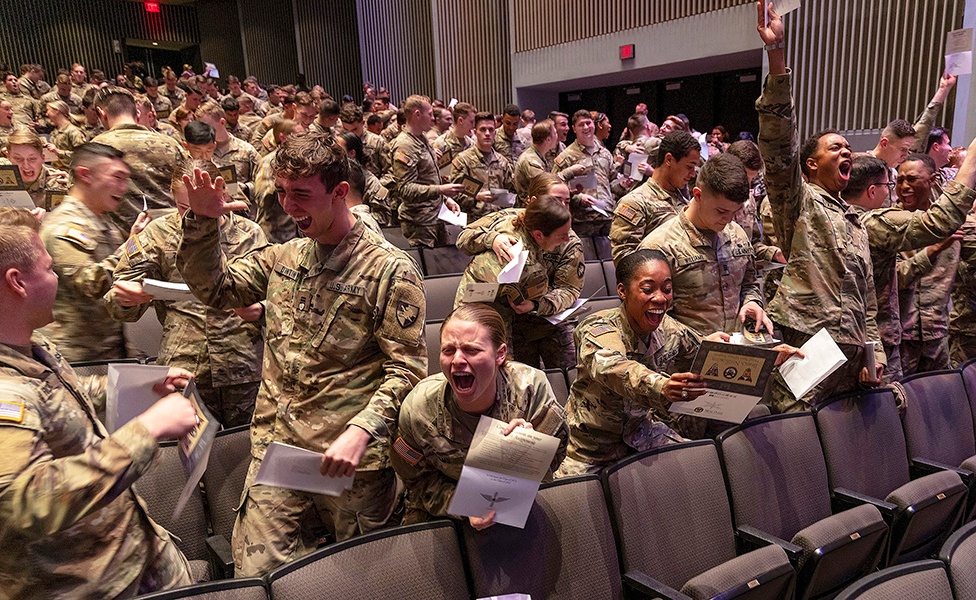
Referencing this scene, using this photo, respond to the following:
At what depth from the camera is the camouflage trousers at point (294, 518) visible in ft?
6.41

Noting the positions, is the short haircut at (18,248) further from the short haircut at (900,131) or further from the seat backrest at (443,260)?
the short haircut at (900,131)

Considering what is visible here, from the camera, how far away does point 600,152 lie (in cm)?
650

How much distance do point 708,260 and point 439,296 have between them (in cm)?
205

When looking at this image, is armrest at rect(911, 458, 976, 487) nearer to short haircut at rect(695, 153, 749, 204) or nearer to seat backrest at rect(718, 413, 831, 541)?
seat backrest at rect(718, 413, 831, 541)

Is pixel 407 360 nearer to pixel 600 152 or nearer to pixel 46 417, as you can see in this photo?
pixel 46 417

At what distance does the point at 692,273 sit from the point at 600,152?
3934 mm

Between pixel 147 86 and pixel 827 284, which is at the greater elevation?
pixel 147 86

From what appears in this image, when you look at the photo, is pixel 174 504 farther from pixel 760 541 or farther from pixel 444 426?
pixel 760 541

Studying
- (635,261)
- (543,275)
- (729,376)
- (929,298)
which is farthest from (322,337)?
A: (929,298)

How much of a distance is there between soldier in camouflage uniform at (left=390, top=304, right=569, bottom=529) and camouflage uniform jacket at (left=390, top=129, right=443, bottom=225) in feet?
11.6

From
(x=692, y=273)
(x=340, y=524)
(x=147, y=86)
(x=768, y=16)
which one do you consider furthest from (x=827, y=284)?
(x=147, y=86)

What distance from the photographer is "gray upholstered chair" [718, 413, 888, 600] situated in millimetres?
2322

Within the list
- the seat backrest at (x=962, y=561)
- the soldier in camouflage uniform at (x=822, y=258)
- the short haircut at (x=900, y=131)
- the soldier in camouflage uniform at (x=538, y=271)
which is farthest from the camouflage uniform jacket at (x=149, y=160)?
the short haircut at (x=900, y=131)

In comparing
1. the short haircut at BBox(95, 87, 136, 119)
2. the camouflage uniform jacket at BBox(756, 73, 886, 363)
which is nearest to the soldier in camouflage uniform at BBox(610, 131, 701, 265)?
the camouflage uniform jacket at BBox(756, 73, 886, 363)
